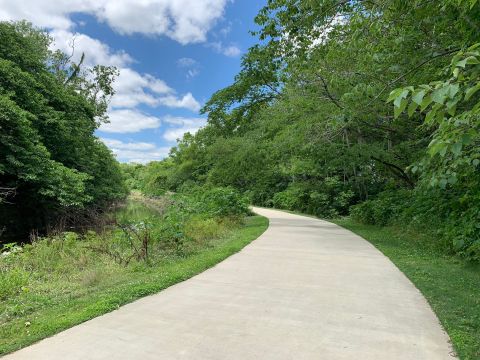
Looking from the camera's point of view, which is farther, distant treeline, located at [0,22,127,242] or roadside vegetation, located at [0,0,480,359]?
distant treeline, located at [0,22,127,242]

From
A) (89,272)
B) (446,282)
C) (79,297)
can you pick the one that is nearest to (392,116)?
(446,282)

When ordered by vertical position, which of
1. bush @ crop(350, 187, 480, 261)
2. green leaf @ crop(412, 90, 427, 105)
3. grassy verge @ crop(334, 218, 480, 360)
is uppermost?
→ green leaf @ crop(412, 90, 427, 105)

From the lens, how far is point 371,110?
509 inches

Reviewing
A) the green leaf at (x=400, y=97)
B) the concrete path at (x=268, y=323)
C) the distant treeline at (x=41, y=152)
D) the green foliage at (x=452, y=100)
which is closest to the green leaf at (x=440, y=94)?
the green foliage at (x=452, y=100)

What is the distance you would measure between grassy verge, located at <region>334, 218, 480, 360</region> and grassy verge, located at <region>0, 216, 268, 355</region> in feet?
12.6

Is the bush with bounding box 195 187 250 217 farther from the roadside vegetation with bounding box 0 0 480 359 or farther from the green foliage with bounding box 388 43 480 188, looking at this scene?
the green foliage with bounding box 388 43 480 188

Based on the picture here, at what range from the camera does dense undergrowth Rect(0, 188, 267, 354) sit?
4660 mm

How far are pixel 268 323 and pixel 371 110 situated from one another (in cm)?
1028

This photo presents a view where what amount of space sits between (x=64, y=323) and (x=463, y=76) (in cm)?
447

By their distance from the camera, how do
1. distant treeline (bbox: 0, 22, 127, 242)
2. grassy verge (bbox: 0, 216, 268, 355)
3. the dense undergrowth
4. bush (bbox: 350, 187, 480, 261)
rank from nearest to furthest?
grassy verge (bbox: 0, 216, 268, 355) → the dense undergrowth → bush (bbox: 350, 187, 480, 261) → distant treeline (bbox: 0, 22, 127, 242)

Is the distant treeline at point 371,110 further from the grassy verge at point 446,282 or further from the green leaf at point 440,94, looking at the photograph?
the grassy verge at point 446,282

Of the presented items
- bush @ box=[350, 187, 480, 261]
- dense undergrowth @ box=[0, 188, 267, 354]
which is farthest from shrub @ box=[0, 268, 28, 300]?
bush @ box=[350, 187, 480, 261]

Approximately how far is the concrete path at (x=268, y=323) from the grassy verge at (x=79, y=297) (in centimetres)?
21

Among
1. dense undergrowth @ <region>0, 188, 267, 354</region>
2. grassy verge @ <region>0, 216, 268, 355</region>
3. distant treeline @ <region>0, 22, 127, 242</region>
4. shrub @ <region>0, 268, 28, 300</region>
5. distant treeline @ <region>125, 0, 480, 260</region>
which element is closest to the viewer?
distant treeline @ <region>125, 0, 480, 260</region>
